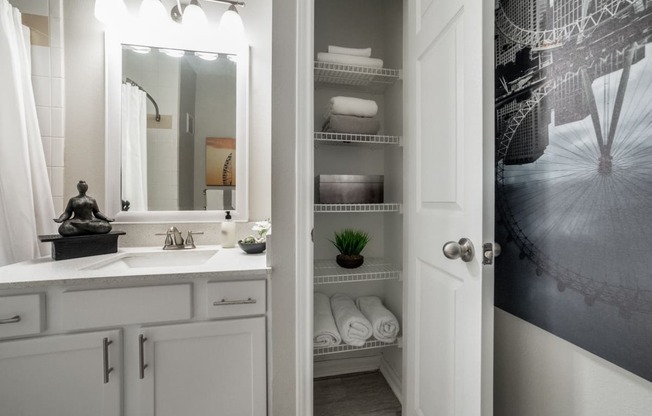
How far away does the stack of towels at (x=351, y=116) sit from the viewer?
4.29ft

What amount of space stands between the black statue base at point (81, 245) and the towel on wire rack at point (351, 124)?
120 centimetres

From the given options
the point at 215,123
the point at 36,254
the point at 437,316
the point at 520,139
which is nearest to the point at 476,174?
the point at 520,139

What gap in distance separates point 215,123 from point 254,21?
0.66 m

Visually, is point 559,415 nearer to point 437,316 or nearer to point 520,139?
point 437,316

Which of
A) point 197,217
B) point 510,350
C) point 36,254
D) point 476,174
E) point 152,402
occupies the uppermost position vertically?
point 476,174

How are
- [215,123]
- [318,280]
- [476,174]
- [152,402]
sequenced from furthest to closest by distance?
[215,123] → [318,280] → [152,402] → [476,174]

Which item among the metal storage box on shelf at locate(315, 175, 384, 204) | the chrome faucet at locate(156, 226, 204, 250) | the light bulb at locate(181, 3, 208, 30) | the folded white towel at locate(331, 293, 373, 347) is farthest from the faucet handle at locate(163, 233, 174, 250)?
the light bulb at locate(181, 3, 208, 30)

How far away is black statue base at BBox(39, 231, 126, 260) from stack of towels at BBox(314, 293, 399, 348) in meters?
1.08

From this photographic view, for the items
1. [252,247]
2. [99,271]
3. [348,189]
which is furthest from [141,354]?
[348,189]

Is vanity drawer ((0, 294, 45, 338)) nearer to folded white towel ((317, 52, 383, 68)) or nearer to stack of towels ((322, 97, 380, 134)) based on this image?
stack of towels ((322, 97, 380, 134))

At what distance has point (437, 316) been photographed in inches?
39.1

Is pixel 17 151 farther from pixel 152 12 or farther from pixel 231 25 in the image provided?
pixel 231 25

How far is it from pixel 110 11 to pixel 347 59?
127 cm

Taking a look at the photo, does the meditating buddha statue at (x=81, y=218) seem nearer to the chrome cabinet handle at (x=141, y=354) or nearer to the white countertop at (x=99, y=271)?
the white countertop at (x=99, y=271)
